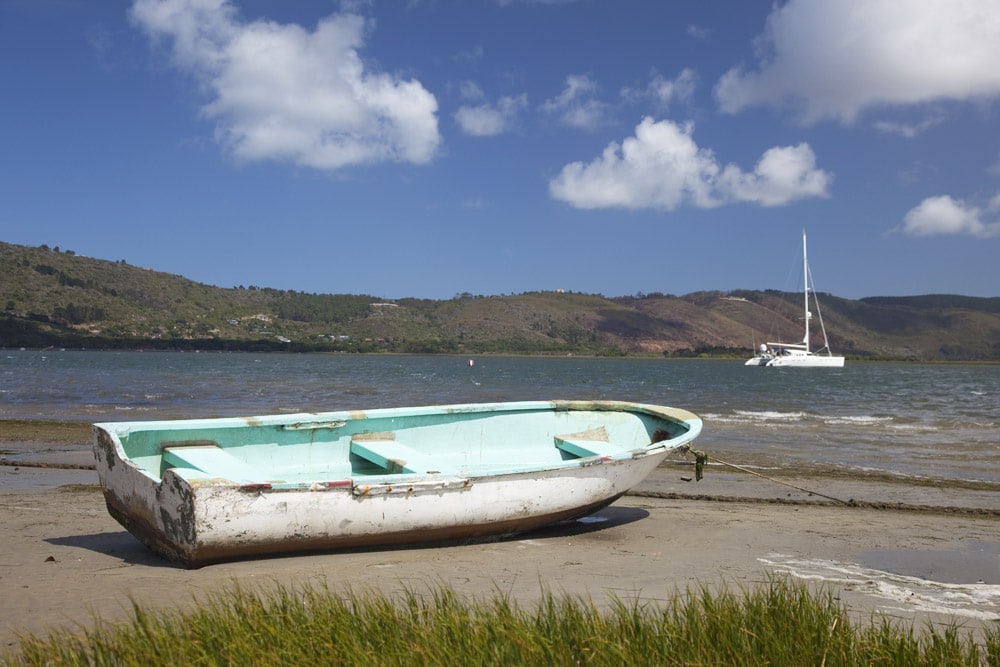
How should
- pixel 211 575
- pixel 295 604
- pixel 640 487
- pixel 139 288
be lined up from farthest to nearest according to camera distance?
1. pixel 139 288
2. pixel 640 487
3. pixel 211 575
4. pixel 295 604

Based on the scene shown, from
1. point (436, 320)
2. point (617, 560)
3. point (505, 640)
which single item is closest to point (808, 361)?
point (436, 320)

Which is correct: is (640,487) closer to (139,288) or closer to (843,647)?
(843,647)

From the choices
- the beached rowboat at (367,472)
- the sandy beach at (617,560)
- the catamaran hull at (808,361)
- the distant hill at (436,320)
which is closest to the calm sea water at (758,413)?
the sandy beach at (617,560)

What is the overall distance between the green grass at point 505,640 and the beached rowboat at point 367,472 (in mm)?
2094

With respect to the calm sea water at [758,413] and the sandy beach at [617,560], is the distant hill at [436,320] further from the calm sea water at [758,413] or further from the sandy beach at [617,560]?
the sandy beach at [617,560]

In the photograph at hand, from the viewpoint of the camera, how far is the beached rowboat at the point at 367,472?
18.1 feet

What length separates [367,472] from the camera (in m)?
7.81

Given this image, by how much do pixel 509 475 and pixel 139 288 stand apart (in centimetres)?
13213

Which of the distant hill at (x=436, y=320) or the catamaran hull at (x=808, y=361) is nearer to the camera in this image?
the catamaran hull at (x=808, y=361)

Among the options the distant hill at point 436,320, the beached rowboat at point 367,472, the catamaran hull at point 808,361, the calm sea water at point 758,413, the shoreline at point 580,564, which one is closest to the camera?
the shoreline at point 580,564

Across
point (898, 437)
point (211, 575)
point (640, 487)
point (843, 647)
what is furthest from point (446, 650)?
point (898, 437)

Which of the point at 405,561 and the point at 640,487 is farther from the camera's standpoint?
the point at 640,487

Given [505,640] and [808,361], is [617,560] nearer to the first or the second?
[505,640]

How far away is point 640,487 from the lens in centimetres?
996
